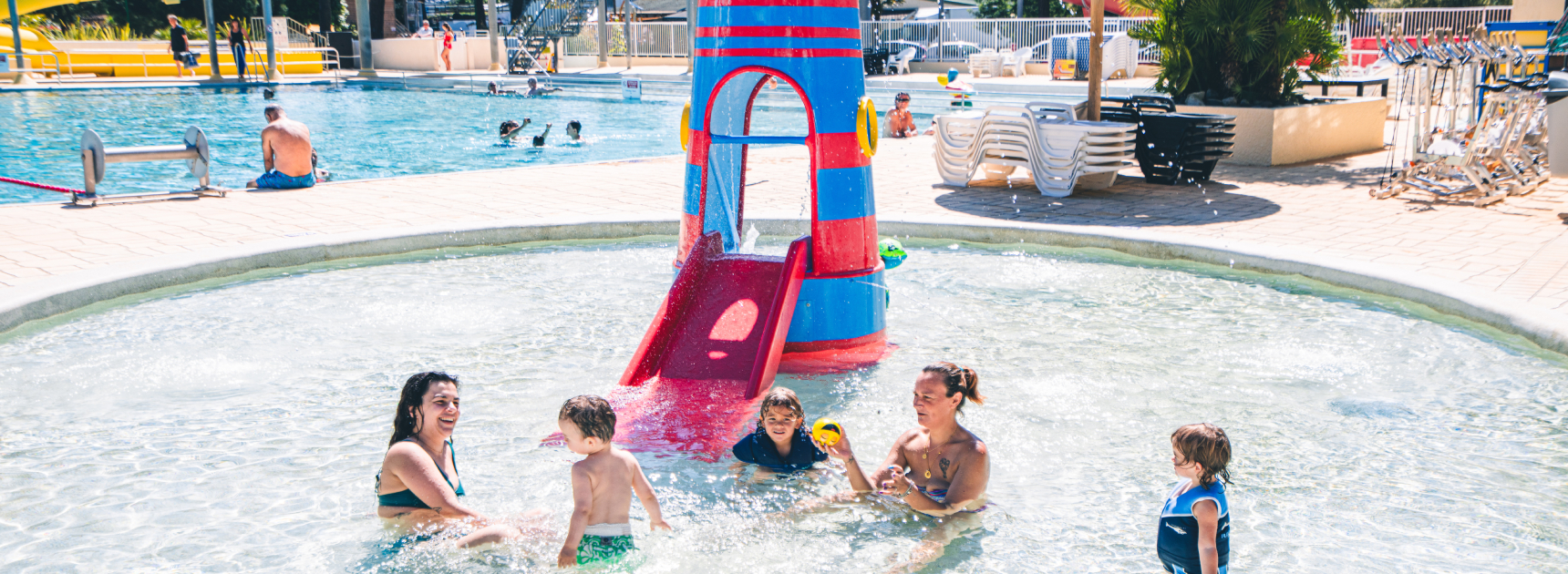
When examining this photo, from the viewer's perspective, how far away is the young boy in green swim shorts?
11.5ft

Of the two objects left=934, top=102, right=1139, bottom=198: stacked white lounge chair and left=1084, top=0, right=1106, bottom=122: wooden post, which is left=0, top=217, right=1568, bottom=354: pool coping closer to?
left=934, top=102, right=1139, bottom=198: stacked white lounge chair

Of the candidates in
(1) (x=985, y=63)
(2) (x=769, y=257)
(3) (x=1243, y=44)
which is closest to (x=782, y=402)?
(2) (x=769, y=257)

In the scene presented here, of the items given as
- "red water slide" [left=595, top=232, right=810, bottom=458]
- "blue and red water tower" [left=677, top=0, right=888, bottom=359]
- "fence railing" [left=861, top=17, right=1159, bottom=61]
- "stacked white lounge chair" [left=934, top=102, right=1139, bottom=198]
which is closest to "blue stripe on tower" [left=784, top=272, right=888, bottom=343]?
"blue and red water tower" [left=677, top=0, right=888, bottom=359]

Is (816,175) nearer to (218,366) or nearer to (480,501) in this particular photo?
(480,501)

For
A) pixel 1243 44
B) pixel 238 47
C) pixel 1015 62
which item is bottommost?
pixel 1243 44

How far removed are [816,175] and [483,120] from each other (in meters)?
20.3

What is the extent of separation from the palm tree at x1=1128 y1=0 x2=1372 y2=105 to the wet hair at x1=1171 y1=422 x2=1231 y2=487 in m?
11.5

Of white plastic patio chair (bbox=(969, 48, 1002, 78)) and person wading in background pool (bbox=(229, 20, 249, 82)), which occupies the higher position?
person wading in background pool (bbox=(229, 20, 249, 82))

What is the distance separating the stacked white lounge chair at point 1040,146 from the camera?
10922mm

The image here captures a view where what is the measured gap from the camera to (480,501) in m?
4.27

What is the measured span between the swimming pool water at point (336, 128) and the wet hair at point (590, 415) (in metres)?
13.1

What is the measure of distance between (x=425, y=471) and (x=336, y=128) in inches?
830

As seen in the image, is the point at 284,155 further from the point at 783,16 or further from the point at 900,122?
the point at 900,122

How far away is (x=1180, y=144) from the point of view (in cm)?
1168
